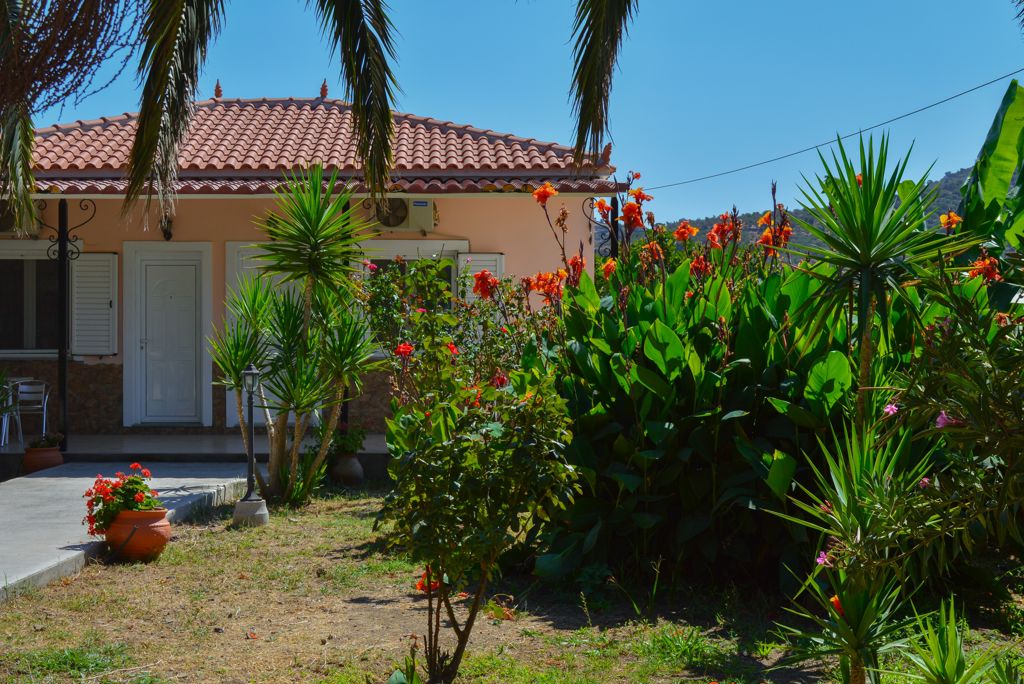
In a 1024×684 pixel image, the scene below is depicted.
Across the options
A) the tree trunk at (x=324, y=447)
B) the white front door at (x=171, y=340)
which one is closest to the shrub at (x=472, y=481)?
the tree trunk at (x=324, y=447)

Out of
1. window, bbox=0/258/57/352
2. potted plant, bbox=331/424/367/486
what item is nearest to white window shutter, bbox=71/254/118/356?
window, bbox=0/258/57/352

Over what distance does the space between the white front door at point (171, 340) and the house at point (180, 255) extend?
13mm

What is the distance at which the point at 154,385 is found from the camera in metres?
12.5

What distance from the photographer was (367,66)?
22.6ft

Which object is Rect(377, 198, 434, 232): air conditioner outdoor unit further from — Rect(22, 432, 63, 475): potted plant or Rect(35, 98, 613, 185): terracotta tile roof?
Rect(22, 432, 63, 475): potted plant

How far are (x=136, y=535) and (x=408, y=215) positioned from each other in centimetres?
621

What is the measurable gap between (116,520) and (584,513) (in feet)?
10.3

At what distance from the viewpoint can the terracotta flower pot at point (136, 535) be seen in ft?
21.4

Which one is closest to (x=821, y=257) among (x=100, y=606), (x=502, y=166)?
(x=100, y=606)

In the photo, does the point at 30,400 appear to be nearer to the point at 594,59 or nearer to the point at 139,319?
the point at 139,319

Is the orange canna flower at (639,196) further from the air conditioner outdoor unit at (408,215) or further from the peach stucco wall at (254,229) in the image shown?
the air conditioner outdoor unit at (408,215)

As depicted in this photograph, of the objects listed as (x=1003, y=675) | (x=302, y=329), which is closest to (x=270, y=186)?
(x=302, y=329)

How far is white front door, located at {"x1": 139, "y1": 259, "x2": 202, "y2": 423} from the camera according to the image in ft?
41.0

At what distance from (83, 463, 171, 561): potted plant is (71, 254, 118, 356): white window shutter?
602 cm
